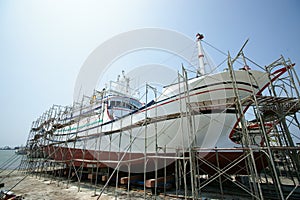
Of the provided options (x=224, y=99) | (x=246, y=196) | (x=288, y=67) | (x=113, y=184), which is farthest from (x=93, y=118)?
(x=288, y=67)

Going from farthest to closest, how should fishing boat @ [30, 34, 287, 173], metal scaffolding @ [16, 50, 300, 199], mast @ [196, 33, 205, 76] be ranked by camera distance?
mast @ [196, 33, 205, 76], fishing boat @ [30, 34, 287, 173], metal scaffolding @ [16, 50, 300, 199]

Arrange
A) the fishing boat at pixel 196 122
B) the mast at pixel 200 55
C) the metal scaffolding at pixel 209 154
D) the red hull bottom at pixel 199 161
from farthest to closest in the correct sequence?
1. the mast at pixel 200 55
2. the fishing boat at pixel 196 122
3. the red hull bottom at pixel 199 161
4. the metal scaffolding at pixel 209 154

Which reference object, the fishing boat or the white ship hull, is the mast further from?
the white ship hull

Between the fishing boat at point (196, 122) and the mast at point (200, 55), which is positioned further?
the mast at point (200, 55)

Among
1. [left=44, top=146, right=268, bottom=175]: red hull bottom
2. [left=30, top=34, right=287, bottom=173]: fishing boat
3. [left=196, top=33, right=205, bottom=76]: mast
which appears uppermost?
[left=196, top=33, right=205, bottom=76]: mast

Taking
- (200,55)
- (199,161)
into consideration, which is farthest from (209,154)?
(200,55)

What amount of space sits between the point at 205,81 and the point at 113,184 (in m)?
8.39

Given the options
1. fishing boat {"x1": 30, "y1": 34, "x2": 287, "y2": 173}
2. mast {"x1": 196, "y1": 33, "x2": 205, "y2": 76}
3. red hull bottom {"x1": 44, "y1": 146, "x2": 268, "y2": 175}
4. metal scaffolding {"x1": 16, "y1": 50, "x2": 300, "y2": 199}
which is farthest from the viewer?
mast {"x1": 196, "y1": 33, "x2": 205, "y2": 76}

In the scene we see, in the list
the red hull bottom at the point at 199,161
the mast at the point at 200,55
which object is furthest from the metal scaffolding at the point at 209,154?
the mast at the point at 200,55

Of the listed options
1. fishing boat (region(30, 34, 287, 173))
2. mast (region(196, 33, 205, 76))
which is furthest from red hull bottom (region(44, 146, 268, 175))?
mast (region(196, 33, 205, 76))

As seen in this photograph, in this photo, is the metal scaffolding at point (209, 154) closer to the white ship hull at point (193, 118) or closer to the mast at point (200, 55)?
the white ship hull at point (193, 118)

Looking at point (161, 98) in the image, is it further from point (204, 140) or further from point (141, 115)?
point (204, 140)

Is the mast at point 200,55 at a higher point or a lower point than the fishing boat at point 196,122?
higher

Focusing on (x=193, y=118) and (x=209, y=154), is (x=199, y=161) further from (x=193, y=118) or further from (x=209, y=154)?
(x=193, y=118)
